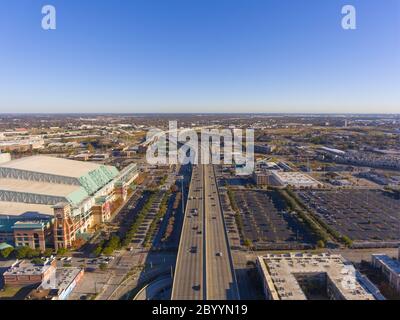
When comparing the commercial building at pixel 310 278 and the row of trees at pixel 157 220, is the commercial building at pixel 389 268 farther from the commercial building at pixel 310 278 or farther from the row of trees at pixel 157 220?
the row of trees at pixel 157 220

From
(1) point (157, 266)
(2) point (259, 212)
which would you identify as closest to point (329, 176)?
(2) point (259, 212)

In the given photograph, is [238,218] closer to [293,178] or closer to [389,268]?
[389,268]

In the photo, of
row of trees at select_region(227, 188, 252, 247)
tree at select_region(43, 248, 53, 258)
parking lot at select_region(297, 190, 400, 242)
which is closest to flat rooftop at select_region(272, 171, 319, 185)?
parking lot at select_region(297, 190, 400, 242)

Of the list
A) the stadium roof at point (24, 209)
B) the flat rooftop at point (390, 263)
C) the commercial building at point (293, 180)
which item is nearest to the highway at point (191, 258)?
the flat rooftop at point (390, 263)

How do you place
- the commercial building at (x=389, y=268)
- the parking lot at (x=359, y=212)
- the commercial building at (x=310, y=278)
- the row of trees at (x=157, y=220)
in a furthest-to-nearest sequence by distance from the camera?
the parking lot at (x=359, y=212)
the row of trees at (x=157, y=220)
the commercial building at (x=389, y=268)
the commercial building at (x=310, y=278)

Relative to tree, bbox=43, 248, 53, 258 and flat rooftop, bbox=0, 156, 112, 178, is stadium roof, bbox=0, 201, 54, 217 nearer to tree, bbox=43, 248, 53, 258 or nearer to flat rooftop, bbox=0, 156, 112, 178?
tree, bbox=43, 248, 53, 258
